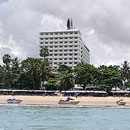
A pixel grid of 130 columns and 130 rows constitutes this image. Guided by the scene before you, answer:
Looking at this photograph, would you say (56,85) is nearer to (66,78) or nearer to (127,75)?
(66,78)

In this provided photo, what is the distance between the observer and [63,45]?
159250 millimetres

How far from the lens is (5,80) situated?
95.6 meters

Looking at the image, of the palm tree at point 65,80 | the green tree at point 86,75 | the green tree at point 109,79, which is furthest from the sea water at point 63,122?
the green tree at point 86,75

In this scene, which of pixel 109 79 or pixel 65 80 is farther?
pixel 109 79

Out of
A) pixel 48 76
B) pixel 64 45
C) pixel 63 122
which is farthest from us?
pixel 64 45

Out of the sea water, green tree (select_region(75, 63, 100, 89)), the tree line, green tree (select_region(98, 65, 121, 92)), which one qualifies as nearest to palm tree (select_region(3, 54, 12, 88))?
the tree line

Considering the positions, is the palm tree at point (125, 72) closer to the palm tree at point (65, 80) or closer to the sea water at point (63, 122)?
the palm tree at point (65, 80)

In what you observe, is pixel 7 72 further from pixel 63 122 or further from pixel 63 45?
pixel 63 45

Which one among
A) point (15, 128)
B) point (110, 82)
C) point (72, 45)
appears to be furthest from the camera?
point (72, 45)

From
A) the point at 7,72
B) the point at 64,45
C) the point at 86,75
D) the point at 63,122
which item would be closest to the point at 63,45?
the point at 64,45

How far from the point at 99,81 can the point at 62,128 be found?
71664 millimetres

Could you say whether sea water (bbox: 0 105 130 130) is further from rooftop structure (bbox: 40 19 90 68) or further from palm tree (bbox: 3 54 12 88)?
rooftop structure (bbox: 40 19 90 68)

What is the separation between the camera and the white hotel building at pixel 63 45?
514 ft

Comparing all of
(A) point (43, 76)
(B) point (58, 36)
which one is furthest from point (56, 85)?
(B) point (58, 36)
